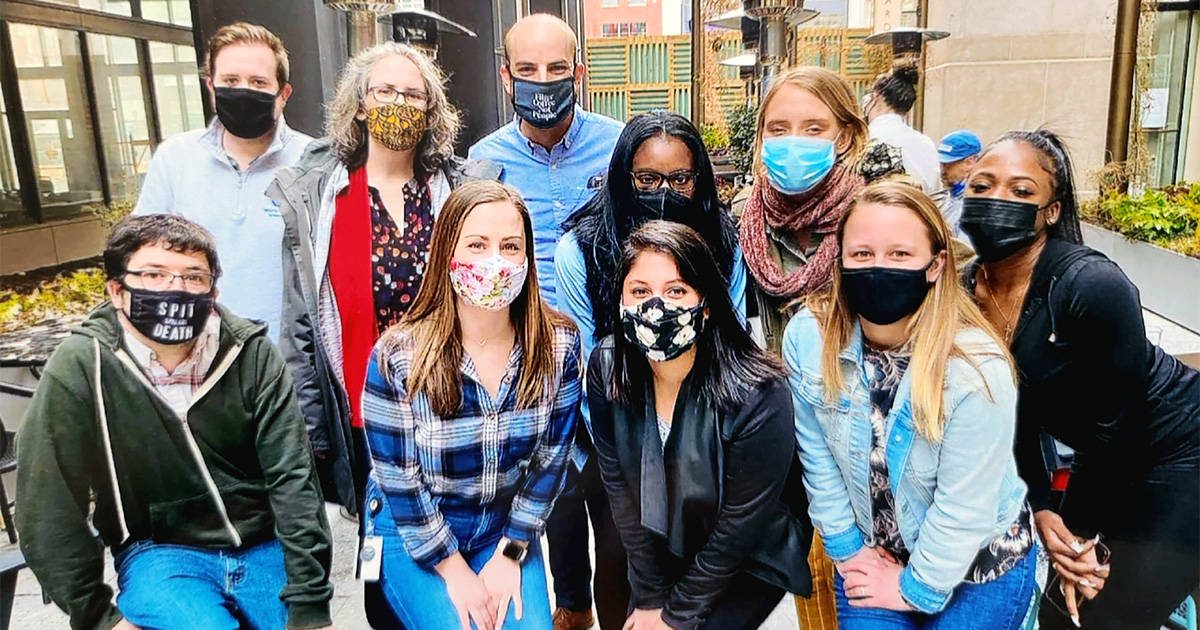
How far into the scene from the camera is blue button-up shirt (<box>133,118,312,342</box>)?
1.68m

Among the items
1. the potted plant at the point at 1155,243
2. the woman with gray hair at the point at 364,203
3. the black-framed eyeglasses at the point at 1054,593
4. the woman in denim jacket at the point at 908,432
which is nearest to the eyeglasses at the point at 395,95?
the woman with gray hair at the point at 364,203

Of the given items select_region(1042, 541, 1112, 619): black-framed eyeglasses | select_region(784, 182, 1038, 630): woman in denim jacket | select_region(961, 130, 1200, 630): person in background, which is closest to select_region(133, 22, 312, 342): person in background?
select_region(784, 182, 1038, 630): woman in denim jacket

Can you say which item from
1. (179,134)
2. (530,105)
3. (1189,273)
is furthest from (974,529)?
(179,134)

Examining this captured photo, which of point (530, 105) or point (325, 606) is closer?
point (530, 105)

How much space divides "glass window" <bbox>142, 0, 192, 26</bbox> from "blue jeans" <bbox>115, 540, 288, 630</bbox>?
4.20 ft

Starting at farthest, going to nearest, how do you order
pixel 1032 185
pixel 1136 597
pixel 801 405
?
pixel 1136 597 < pixel 801 405 < pixel 1032 185

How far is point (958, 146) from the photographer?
5.48 ft

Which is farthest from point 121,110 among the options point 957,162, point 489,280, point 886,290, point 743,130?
point 957,162

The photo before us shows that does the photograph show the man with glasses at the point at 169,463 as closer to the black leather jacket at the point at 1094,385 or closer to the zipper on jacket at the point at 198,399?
the zipper on jacket at the point at 198,399

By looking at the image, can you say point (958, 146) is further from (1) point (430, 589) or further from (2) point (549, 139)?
(1) point (430, 589)

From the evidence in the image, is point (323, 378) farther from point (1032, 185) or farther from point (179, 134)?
point (1032, 185)

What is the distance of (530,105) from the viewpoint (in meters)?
1.68

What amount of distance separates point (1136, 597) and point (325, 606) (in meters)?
2.17

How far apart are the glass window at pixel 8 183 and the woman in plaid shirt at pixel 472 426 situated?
877mm
